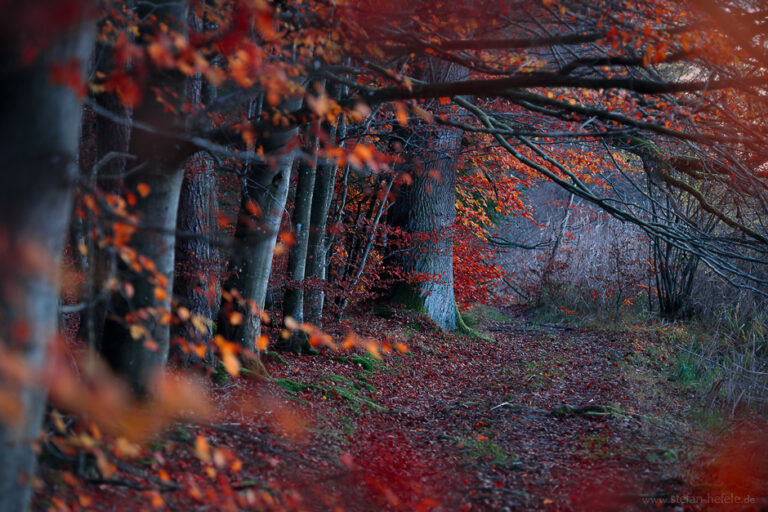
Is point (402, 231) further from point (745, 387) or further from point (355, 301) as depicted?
point (745, 387)

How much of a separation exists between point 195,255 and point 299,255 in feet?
6.67

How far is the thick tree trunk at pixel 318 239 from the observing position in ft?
30.4

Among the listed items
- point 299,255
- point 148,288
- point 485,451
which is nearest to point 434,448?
point 485,451

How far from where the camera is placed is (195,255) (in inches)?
267

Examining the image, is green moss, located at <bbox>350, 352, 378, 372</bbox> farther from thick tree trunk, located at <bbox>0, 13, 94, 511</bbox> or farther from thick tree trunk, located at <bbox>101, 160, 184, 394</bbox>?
thick tree trunk, located at <bbox>0, 13, 94, 511</bbox>

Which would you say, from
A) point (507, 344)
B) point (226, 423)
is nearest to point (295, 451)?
point (226, 423)

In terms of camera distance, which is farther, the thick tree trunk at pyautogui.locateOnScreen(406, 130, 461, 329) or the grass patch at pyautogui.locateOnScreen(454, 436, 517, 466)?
the thick tree trunk at pyautogui.locateOnScreen(406, 130, 461, 329)

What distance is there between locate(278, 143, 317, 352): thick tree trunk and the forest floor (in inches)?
15.0

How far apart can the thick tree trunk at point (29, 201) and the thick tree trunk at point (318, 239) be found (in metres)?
6.53

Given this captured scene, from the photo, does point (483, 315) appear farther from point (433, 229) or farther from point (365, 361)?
point (365, 361)

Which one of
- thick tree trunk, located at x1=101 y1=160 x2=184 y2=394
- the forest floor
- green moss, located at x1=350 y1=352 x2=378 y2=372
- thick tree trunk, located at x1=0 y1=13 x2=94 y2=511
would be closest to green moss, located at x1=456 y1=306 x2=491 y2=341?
the forest floor

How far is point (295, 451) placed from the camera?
524 centimetres

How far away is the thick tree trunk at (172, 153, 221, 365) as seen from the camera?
6.66m

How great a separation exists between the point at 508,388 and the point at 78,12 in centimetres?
792
